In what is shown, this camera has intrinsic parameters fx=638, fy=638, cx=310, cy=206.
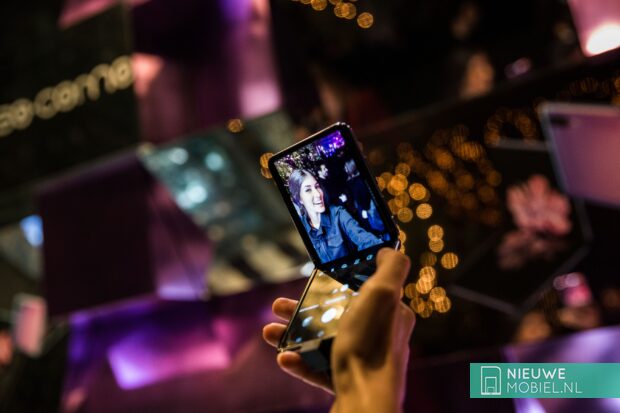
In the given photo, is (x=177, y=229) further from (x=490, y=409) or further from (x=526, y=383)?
(x=526, y=383)

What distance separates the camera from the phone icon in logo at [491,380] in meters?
1.16

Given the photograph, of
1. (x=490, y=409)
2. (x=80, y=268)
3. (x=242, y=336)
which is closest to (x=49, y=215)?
(x=80, y=268)

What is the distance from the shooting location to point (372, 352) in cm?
65

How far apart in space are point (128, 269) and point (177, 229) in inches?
7.9

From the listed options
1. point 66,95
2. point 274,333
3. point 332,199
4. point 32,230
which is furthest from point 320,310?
point 32,230

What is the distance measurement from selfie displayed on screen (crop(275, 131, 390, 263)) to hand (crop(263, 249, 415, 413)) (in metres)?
0.19

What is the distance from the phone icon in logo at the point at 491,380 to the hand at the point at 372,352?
545 millimetres

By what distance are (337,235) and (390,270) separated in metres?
0.22

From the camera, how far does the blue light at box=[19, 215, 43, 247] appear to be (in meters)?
2.62

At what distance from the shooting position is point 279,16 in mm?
1949

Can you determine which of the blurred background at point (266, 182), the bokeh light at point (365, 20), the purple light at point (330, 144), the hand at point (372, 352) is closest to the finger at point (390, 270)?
the hand at point (372, 352)

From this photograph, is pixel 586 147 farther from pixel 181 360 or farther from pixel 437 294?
pixel 181 360

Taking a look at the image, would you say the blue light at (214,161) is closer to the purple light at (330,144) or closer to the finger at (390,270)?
the purple light at (330,144)

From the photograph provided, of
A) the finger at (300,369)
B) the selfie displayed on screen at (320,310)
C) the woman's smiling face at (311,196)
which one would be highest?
the woman's smiling face at (311,196)
